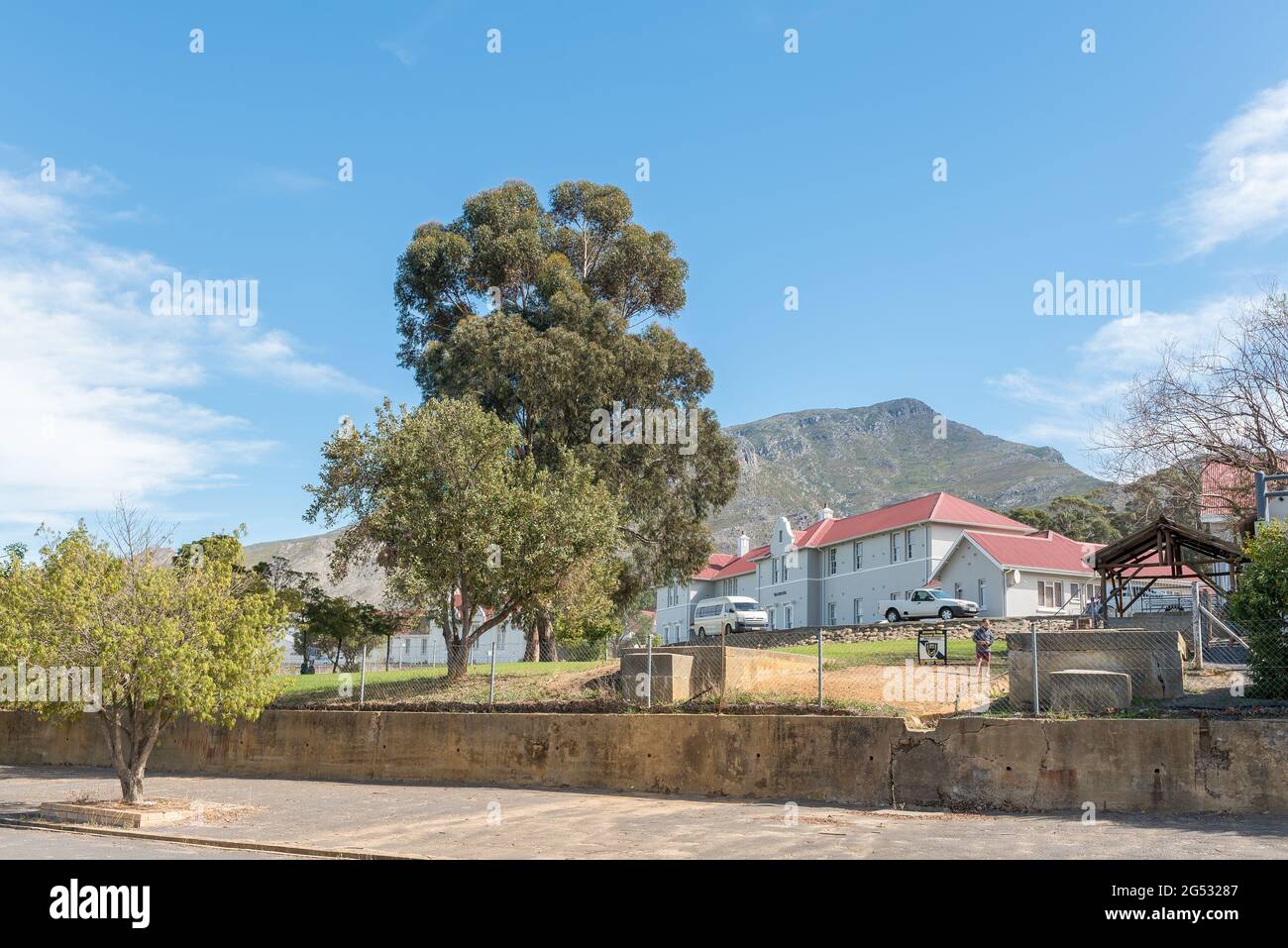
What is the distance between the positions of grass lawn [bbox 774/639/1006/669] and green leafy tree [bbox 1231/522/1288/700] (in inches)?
266

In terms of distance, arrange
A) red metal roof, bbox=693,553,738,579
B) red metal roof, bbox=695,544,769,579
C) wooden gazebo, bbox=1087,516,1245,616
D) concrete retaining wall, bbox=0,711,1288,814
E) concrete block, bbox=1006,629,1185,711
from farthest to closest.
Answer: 1. red metal roof, bbox=693,553,738,579
2. red metal roof, bbox=695,544,769,579
3. wooden gazebo, bbox=1087,516,1245,616
4. concrete block, bbox=1006,629,1185,711
5. concrete retaining wall, bbox=0,711,1288,814

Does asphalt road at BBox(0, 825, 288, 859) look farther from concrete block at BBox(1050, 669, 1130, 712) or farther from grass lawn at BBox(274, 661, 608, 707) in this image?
concrete block at BBox(1050, 669, 1130, 712)

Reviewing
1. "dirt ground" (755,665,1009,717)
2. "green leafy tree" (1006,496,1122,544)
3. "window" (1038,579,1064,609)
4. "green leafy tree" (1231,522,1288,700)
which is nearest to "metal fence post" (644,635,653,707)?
"dirt ground" (755,665,1009,717)

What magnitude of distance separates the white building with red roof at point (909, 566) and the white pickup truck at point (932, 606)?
526 millimetres

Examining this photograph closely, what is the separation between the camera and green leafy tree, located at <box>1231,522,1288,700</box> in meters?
14.8

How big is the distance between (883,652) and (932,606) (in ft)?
52.2

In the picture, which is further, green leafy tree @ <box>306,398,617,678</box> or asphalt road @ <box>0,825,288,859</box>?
green leafy tree @ <box>306,398,617,678</box>

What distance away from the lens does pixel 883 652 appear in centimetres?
2655

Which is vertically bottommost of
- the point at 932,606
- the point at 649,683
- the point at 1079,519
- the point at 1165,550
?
the point at 649,683

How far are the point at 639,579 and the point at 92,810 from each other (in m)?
27.4

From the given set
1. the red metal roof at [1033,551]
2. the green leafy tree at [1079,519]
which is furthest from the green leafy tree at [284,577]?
the green leafy tree at [1079,519]

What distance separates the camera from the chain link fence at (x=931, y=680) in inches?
583

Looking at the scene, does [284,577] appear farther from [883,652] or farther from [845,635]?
[883,652]

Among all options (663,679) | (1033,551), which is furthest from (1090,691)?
(1033,551)
